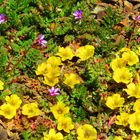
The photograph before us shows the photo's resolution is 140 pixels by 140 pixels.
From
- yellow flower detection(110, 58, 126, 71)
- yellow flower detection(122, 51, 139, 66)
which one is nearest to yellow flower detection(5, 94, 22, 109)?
yellow flower detection(110, 58, 126, 71)

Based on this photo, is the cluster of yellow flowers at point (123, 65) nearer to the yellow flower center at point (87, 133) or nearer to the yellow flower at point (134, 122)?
the yellow flower at point (134, 122)

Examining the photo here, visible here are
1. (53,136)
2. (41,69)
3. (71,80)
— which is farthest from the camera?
(41,69)

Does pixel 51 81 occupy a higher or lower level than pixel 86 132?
higher

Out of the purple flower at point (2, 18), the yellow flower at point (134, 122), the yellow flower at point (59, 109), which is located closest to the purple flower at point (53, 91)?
the yellow flower at point (59, 109)

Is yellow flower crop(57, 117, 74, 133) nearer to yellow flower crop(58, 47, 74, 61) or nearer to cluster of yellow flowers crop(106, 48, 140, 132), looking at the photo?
cluster of yellow flowers crop(106, 48, 140, 132)

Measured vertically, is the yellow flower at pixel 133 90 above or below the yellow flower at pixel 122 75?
below

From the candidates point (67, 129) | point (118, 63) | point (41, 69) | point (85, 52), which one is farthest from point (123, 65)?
point (67, 129)

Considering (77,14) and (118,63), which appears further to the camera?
(77,14)

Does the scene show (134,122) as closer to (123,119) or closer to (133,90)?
(123,119)
